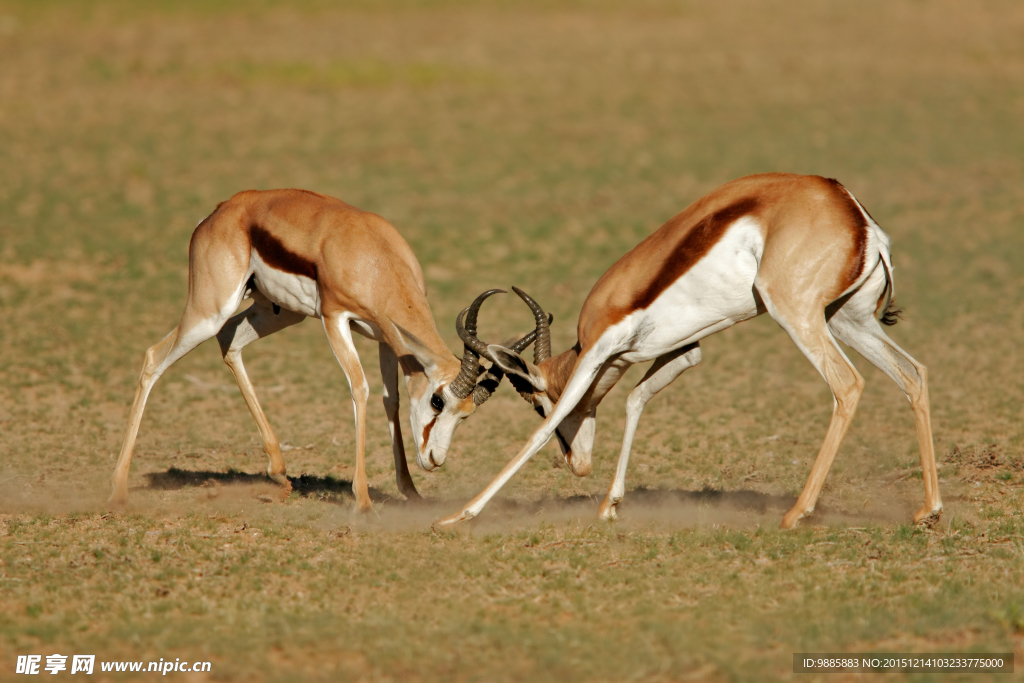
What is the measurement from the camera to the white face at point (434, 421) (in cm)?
723

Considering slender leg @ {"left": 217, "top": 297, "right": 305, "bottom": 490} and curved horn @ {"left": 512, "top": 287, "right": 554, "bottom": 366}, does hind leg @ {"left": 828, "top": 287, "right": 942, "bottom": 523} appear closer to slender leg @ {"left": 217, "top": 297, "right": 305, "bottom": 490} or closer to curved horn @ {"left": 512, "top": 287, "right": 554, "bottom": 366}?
curved horn @ {"left": 512, "top": 287, "right": 554, "bottom": 366}

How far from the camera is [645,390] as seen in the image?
7.50 m

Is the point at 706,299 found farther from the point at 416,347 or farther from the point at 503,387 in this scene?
the point at 503,387

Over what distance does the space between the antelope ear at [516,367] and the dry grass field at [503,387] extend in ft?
3.07

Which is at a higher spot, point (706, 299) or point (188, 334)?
point (706, 299)

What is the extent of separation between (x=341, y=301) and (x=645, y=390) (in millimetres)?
2224

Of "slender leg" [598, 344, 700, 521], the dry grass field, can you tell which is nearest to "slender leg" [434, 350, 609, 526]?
the dry grass field

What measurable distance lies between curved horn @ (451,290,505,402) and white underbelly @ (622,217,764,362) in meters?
1.01

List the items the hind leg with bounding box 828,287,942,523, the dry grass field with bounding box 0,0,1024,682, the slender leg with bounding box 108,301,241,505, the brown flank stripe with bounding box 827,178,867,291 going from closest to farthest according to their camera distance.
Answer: the dry grass field with bounding box 0,0,1024,682 → the brown flank stripe with bounding box 827,178,867,291 → the hind leg with bounding box 828,287,942,523 → the slender leg with bounding box 108,301,241,505

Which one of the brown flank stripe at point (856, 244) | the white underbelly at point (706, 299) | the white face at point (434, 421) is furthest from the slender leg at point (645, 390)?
the brown flank stripe at point (856, 244)

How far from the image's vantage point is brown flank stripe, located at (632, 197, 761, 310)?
21.5ft

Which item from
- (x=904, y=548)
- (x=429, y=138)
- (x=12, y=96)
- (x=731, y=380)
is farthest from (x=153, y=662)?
(x=12, y=96)

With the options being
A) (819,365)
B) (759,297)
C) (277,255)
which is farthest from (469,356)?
(819,365)

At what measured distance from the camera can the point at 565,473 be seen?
Answer: 8.60 meters
